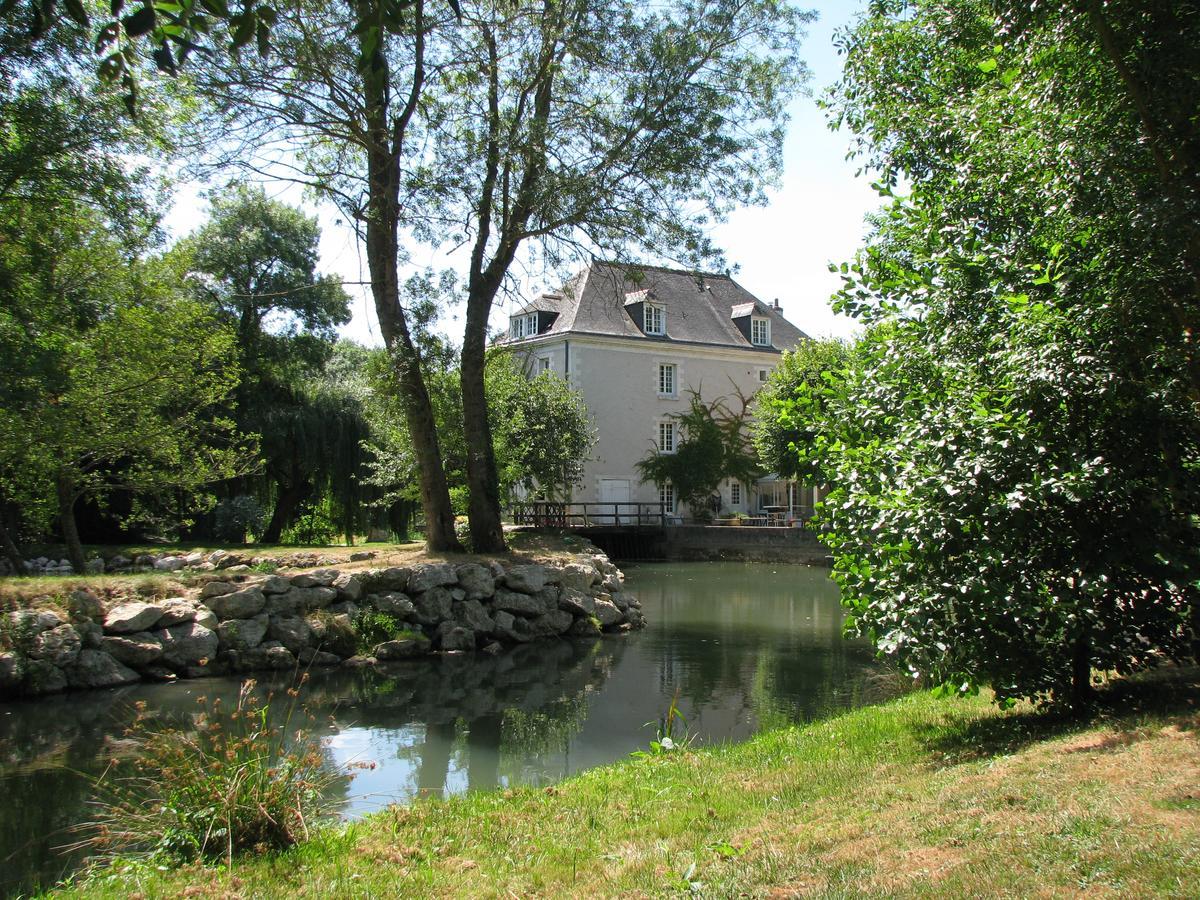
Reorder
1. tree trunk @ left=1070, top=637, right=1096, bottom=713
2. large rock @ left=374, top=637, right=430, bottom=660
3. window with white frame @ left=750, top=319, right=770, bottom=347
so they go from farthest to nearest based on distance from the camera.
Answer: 1. window with white frame @ left=750, top=319, right=770, bottom=347
2. large rock @ left=374, top=637, right=430, bottom=660
3. tree trunk @ left=1070, top=637, right=1096, bottom=713

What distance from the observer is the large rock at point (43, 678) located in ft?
35.1

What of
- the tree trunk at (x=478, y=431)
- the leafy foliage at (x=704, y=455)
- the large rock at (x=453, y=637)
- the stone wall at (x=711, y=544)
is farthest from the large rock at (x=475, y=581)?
the leafy foliage at (x=704, y=455)

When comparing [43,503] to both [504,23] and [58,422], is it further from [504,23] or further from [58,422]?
[504,23]

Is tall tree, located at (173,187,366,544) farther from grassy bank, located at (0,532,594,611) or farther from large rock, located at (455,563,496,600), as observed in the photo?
large rock, located at (455,563,496,600)

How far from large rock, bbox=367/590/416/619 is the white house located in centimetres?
2396

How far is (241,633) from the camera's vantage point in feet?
41.4

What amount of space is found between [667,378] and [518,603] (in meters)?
26.4

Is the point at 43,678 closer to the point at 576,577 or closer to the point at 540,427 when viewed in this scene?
the point at 576,577

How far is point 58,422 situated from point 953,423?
11.3 m

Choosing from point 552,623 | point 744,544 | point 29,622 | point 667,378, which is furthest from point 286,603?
point 667,378

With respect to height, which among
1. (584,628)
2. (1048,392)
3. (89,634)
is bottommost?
(584,628)

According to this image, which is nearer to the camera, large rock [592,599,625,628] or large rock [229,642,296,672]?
large rock [229,642,296,672]

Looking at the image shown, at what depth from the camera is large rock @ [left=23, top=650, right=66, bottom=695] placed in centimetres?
1070

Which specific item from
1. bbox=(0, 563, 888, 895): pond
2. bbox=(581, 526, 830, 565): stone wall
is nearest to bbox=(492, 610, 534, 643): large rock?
bbox=(0, 563, 888, 895): pond
